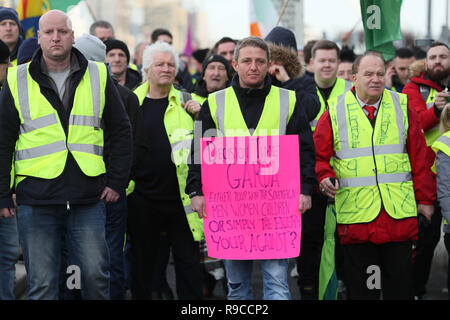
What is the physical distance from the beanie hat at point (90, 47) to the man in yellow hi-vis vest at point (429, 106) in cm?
274

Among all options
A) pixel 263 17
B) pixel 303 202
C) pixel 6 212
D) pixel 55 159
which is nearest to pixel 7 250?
pixel 6 212

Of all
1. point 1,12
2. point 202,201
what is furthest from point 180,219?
point 1,12

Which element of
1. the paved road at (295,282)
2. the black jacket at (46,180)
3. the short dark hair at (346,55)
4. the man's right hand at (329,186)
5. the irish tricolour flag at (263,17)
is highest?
the irish tricolour flag at (263,17)

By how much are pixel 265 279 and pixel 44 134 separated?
175 cm

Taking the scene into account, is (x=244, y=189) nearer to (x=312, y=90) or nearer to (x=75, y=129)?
(x=75, y=129)

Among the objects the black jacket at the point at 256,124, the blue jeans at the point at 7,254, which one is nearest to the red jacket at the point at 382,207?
the black jacket at the point at 256,124

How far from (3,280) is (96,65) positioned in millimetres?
1721

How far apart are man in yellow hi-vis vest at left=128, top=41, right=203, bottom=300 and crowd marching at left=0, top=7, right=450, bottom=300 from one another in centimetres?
1

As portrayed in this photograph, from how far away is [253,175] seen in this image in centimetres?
536

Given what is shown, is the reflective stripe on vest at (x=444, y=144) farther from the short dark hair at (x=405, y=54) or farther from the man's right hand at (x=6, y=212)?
the short dark hair at (x=405, y=54)

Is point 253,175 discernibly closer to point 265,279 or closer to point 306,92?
point 265,279

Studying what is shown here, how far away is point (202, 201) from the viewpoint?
5.41 meters

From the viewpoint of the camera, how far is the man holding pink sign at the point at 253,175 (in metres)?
5.34

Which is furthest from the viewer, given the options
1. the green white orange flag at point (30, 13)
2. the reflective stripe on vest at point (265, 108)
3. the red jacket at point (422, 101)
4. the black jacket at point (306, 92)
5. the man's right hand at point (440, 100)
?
the green white orange flag at point (30, 13)
